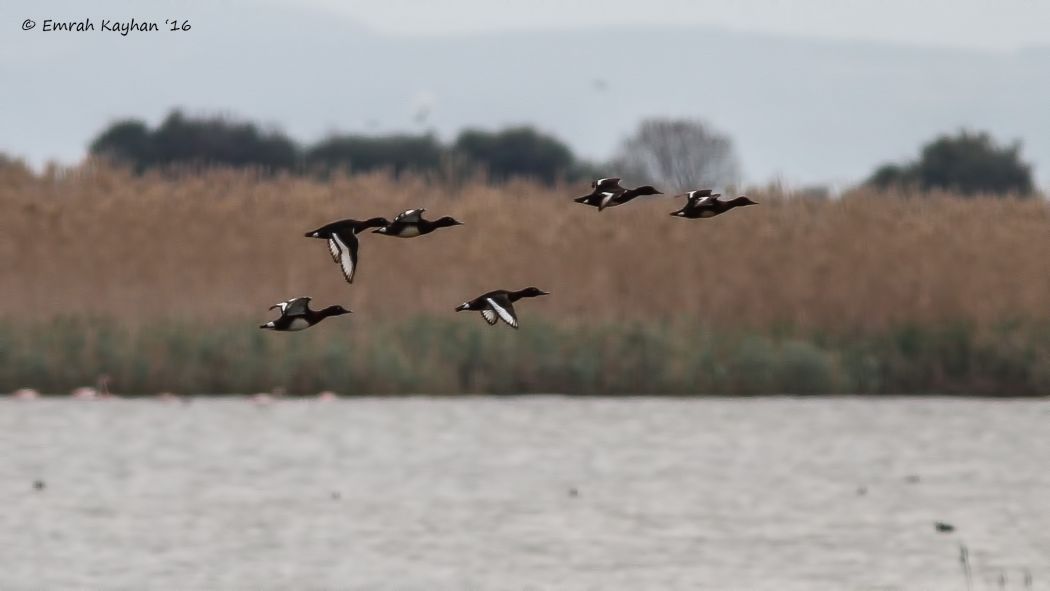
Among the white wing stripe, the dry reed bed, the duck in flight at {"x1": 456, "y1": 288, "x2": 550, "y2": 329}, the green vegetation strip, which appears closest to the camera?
the white wing stripe

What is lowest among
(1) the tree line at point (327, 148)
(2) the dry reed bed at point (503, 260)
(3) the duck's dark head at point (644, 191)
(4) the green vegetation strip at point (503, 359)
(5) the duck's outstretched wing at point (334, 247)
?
(4) the green vegetation strip at point (503, 359)

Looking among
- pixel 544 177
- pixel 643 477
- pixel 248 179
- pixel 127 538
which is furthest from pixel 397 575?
pixel 544 177

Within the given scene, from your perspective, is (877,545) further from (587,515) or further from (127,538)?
(127,538)

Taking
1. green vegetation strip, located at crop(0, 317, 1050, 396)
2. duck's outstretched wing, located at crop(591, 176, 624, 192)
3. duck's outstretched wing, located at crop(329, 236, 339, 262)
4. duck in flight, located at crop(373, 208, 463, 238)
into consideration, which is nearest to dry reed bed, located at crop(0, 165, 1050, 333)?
green vegetation strip, located at crop(0, 317, 1050, 396)

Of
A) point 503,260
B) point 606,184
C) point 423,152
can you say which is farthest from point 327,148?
point 606,184

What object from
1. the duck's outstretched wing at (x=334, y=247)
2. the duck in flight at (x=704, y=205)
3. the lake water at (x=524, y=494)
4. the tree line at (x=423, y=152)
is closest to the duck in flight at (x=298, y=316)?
the duck's outstretched wing at (x=334, y=247)

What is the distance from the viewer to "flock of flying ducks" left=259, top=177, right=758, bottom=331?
308 cm

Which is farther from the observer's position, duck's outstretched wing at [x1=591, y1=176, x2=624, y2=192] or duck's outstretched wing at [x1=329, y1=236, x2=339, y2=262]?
duck's outstretched wing at [x1=591, y1=176, x2=624, y2=192]

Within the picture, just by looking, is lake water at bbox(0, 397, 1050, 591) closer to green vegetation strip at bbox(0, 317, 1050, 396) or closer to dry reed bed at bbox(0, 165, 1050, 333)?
green vegetation strip at bbox(0, 317, 1050, 396)

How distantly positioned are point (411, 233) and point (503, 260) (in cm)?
1399

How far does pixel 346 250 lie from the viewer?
3.22 m

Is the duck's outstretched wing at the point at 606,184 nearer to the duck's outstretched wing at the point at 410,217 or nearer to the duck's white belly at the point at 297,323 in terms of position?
the duck's outstretched wing at the point at 410,217

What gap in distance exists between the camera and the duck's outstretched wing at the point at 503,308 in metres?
3.28

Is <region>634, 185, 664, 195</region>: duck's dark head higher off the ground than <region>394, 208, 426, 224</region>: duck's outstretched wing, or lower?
higher
